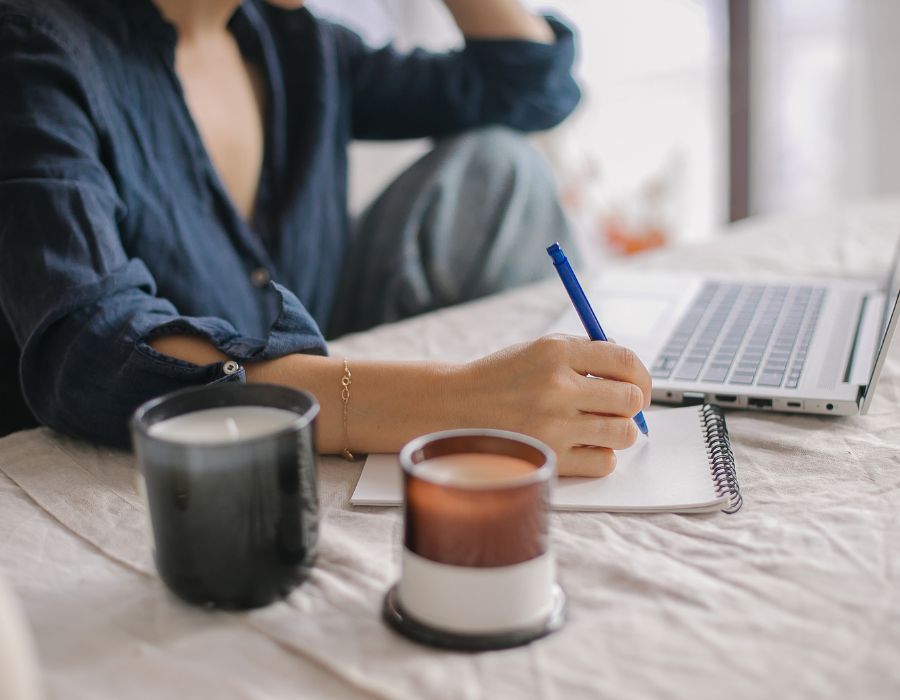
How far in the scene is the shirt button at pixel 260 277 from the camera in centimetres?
118

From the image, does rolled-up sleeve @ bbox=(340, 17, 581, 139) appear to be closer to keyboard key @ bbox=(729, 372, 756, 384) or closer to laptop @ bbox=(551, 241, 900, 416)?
laptop @ bbox=(551, 241, 900, 416)

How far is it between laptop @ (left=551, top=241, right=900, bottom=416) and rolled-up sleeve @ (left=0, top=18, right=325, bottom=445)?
1.15 ft

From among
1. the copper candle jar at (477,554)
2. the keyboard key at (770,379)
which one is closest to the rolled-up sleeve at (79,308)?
the copper candle jar at (477,554)

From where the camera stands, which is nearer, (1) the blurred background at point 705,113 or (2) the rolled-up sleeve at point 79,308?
(2) the rolled-up sleeve at point 79,308

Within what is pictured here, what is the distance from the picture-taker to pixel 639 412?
701 millimetres

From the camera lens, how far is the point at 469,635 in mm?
457

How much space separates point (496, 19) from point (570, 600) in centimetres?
114

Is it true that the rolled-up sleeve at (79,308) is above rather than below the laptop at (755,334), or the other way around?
above

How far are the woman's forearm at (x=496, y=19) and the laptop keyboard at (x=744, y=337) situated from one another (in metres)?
0.56

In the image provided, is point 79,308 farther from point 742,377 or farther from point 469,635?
point 742,377

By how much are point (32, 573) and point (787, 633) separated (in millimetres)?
431

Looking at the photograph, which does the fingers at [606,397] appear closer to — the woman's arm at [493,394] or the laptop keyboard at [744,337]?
the woman's arm at [493,394]

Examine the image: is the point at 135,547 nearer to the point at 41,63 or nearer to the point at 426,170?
the point at 41,63

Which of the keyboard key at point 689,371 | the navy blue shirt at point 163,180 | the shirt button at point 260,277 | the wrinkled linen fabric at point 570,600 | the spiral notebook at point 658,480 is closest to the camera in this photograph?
the wrinkled linen fabric at point 570,600
